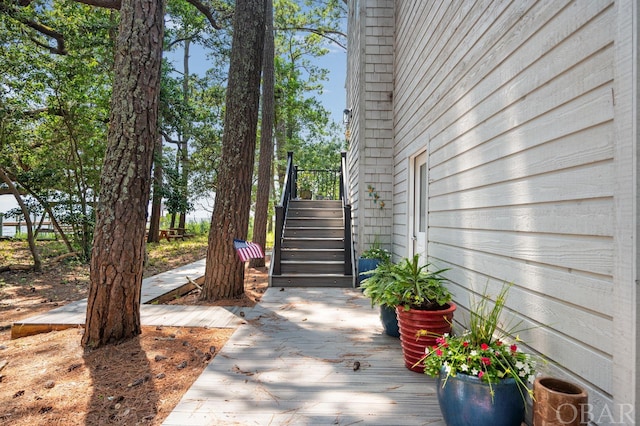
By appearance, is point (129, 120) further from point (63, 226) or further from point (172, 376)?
point (63, 226)

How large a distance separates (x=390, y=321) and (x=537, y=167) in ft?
6.31

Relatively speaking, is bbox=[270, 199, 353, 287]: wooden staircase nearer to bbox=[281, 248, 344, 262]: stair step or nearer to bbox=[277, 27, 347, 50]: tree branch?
bbox=[281, 248, 344, 262]: stair step

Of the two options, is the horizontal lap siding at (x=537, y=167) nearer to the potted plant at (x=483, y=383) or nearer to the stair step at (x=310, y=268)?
the potted plant at (x=483, y=383)

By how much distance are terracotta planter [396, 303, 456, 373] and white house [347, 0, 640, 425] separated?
1.27ft

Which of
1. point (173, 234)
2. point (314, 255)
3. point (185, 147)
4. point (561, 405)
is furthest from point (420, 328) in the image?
point (185, 147)

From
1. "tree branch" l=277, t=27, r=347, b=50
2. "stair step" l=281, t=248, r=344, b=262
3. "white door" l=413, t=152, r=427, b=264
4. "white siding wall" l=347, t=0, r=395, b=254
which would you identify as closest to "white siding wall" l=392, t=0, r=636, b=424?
"white door" l=413, t=152, r=427, b=264

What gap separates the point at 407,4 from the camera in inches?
200

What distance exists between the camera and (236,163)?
4516 mm

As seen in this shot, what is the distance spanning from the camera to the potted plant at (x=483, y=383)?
1.64 metres

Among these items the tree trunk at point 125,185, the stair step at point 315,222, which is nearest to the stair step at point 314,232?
the stair step at point 315,222

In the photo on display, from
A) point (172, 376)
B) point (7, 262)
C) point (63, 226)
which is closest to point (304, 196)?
point (63, 226)

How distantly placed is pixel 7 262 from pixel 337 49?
15.3 meters

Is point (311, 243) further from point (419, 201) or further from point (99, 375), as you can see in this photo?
point (99, 375)

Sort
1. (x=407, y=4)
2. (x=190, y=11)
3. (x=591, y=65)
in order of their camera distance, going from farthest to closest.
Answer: (x=190, y=11), (x=407, y=4), (x=591, y=65)
